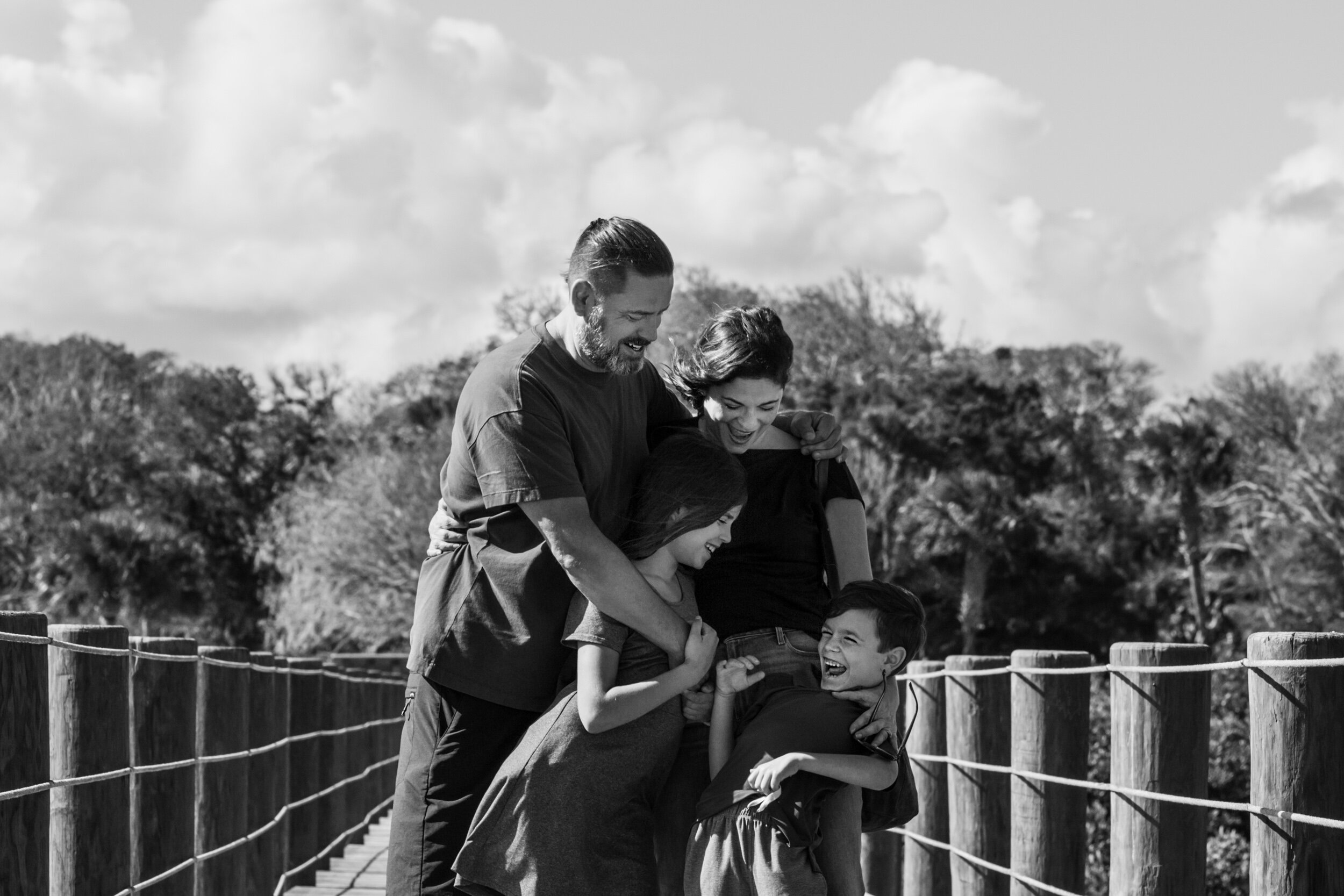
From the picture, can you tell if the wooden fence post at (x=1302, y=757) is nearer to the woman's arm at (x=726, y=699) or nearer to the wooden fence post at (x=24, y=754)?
the woman's arm at (x=726, y=699)

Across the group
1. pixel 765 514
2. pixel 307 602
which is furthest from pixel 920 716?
pixel 307 602

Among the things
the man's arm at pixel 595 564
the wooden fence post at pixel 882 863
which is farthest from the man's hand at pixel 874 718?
the wooden fence post at pixel 882 863

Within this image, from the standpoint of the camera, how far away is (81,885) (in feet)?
13.2

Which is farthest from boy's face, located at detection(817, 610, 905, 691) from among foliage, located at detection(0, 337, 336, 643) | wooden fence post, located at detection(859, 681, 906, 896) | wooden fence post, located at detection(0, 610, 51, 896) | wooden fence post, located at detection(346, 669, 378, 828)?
foliage, located at detection(0, 337, 336, 643)

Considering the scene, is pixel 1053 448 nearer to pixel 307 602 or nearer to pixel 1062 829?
pixel 307 602

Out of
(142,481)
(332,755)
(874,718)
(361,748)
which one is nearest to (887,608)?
(874,718)

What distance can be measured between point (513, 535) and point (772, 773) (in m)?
0.70

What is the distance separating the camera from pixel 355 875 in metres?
8.48

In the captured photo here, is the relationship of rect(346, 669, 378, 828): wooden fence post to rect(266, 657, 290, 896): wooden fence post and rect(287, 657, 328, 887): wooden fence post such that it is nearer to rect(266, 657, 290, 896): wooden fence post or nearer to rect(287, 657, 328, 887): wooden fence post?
rect(287, 657, 328, 887): wooden fence post

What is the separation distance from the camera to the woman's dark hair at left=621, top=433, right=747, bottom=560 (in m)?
3.47

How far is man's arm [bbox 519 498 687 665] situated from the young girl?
0.06m

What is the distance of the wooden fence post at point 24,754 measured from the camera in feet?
10.8

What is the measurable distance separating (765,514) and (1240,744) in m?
11.1

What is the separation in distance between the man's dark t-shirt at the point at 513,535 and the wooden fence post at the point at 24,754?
0.72m
